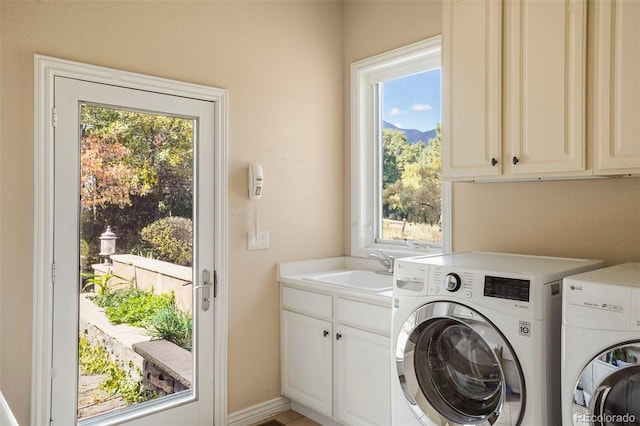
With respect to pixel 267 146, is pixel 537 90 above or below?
above

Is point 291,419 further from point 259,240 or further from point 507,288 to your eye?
point 507,288

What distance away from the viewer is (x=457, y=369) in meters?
1.93

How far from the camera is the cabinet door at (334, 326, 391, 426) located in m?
2.40

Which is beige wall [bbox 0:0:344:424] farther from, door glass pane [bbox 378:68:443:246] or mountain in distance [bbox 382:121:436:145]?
mountain in distance [bbox 382:121:436:145]

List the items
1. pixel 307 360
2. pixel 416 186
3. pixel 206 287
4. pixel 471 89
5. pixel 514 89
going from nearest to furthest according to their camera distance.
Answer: pixel 514 89 < pixel 471 89 < pixel 206 287 < pixel 307 360 < pixel 416 186

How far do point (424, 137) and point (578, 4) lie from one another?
130cm

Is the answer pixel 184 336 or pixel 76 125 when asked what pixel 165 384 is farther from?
pixel 76 125

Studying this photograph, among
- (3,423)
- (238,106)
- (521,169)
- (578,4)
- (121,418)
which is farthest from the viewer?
(238,106)

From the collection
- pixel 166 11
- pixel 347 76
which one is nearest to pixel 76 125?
pixel 166 11

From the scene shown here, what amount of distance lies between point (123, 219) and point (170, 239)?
11.1 inches

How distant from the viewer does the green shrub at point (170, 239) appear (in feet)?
8.30

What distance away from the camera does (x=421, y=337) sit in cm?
201

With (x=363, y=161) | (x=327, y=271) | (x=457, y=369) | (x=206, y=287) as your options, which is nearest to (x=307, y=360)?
(x=327, y=271)

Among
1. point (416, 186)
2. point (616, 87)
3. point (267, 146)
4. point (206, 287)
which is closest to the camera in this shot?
point (616, 87)
